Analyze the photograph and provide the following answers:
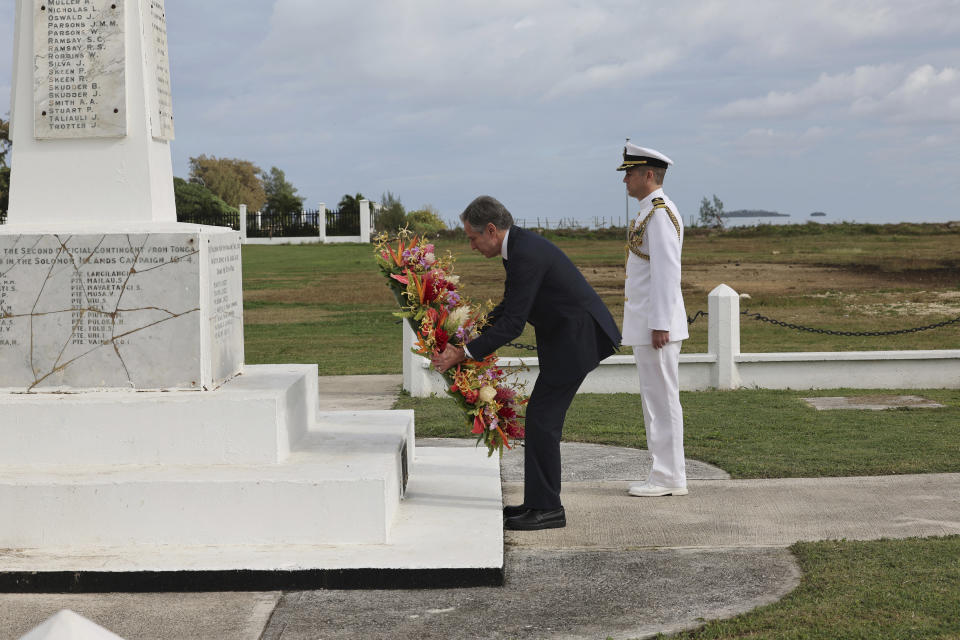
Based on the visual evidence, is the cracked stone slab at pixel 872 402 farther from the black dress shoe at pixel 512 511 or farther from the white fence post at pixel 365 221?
the white fence post at pixel 365 221

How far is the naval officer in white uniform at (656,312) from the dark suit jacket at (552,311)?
643mm

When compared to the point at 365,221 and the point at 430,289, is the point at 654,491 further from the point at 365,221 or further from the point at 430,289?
the point at 365,221

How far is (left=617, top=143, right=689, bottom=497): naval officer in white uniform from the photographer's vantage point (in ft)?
20.3

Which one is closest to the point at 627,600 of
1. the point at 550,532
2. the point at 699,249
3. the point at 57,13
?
the point at 550,532

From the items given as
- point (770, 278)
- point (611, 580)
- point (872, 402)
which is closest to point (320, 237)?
point (770, 278)

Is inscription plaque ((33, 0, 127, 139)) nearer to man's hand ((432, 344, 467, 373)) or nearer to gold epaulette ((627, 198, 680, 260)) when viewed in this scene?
man's hand ((432, 344, 467, 373))

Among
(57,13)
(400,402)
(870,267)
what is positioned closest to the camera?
(57,13)

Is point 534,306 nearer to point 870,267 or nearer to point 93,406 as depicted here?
point 93,406

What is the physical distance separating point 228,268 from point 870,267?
1155 inches

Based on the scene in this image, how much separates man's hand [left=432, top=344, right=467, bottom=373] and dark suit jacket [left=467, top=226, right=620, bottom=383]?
8cm

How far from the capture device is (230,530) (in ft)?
16.9

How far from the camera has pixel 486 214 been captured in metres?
5.46

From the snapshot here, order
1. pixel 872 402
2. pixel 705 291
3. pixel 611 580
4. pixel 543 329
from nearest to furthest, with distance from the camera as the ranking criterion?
pixel 611 580 < pixel 543 329 < pixel 872 402 < pixel 705 291

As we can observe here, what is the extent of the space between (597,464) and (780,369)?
4.64 metres
